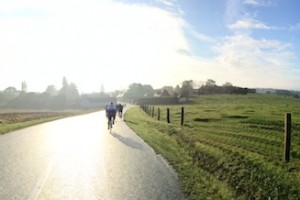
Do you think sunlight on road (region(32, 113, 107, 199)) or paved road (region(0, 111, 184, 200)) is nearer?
paved road (region(0, 111, 184, 200))

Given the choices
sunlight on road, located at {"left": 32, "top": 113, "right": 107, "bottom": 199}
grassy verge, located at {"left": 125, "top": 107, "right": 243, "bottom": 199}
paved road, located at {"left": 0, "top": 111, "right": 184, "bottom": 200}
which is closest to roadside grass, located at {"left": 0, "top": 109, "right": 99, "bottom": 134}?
sunlight on road, located at {"left": 32, "top": 113, "right": 107, "bottom": 199}

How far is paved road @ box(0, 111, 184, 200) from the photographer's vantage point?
10164 millimetres

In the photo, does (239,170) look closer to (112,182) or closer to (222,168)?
(222,168)

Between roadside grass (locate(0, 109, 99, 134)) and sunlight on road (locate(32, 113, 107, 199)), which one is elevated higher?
sunlight on road (locate(32, 113, 107, 199))

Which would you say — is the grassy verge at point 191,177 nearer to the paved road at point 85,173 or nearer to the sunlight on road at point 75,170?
the paved road at point 85,173

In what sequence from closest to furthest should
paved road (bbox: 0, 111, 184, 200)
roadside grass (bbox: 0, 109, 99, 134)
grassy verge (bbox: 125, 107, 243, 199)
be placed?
paved road (bbox: 0, 111, 184, 200) < grassy verge (bbox: 125, 107, 243, 199) < roadside grass (bbox: 0, 109, 99, 134)

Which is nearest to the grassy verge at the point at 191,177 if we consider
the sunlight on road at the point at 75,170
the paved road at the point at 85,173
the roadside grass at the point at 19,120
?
the paved road at the point at 85,173

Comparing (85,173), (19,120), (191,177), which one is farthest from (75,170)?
(19,120)

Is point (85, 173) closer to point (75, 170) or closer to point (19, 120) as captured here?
point (75, 170)

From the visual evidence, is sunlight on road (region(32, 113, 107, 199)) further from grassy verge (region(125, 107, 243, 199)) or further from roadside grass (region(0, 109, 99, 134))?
roadside grass (region(0, 109, 99, 134))

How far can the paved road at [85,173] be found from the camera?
10.2 metres

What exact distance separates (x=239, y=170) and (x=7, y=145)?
40.4 feet

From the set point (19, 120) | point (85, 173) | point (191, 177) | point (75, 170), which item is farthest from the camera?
point (19, 120)

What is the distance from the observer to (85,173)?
12.9 m
